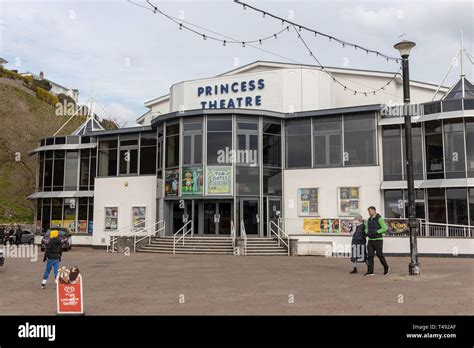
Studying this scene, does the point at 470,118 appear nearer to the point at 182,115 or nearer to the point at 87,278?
the point at 182,115

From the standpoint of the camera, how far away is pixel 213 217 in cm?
2448

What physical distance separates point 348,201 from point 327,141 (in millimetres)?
3511

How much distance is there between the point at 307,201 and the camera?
25.3 metres

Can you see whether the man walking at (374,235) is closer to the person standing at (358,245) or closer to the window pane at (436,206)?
the person standing at (358,245)

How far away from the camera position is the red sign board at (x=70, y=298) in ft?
26.5

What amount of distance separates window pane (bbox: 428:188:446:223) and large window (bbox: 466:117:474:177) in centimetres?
160

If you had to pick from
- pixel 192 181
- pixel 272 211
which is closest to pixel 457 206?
pixel 272 211

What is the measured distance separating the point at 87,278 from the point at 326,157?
1541 cm

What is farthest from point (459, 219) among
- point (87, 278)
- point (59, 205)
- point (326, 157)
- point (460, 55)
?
point (59, 205)

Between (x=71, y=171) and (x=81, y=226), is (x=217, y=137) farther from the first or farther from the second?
(x=71, y=171)

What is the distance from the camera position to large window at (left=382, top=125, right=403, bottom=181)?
78.9ft

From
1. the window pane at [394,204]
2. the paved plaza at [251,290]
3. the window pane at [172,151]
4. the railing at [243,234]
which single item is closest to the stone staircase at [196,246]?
the railing at [243,234]

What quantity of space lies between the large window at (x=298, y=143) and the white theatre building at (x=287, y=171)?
0.19ft

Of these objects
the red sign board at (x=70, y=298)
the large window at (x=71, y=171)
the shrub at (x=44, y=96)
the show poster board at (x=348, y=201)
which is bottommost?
the red sign board at (x=70, y=298)
